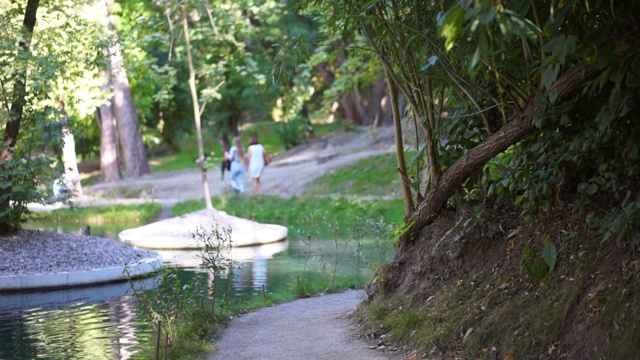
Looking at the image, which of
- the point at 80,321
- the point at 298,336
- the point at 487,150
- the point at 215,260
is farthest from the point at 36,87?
the point at 487,150

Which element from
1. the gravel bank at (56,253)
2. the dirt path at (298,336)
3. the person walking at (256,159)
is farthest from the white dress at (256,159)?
the dirt path at (298,336)

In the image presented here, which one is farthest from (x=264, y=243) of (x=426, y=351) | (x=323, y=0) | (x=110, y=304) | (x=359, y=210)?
(x=426, y=351)

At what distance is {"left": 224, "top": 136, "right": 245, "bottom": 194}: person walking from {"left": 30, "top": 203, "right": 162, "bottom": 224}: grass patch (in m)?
2.73

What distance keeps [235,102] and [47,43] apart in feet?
101

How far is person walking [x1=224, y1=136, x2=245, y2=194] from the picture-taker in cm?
2970

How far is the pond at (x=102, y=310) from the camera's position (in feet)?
32.4

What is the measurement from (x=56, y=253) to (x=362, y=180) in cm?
1507

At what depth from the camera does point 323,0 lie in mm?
9289

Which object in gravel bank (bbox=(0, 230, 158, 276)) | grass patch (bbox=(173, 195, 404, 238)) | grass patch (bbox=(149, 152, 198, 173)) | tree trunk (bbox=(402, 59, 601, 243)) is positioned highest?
tree trunk (bbox=(402, 59, 601, 243))

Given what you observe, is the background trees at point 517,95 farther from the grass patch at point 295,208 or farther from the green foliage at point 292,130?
the green foliage at point 292,130

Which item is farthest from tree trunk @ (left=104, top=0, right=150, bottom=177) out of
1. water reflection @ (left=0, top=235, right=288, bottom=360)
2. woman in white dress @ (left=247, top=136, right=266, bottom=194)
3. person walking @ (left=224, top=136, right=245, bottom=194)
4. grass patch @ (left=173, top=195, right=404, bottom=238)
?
water reflection @ (left=0, top=235, right=288, bottom=360)

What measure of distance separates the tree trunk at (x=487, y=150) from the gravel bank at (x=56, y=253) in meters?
7.81

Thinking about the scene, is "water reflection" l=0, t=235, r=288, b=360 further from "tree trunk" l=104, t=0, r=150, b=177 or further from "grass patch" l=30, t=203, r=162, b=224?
"tree trunk" l=104, t=0, r=150, b=177

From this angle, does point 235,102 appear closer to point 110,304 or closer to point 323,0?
point 110,304
